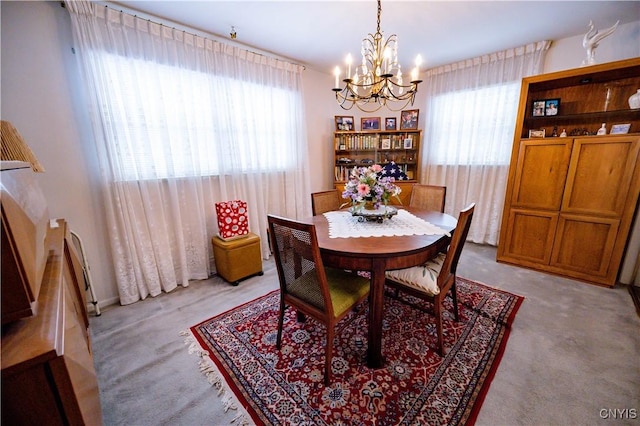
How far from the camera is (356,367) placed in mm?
1559

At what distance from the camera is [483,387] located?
4.65ft

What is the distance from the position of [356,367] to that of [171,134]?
257 cm

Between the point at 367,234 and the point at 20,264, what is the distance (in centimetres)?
156

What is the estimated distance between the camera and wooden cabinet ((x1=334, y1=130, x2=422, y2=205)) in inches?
153

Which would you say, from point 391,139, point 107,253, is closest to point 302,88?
point 391,139

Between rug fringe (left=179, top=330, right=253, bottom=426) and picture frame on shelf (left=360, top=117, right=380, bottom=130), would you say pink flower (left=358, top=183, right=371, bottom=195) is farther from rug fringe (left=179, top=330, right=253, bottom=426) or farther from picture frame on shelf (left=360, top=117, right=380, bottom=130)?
picture frame on shelf (left=360, top=117, right=380, bottom=130)

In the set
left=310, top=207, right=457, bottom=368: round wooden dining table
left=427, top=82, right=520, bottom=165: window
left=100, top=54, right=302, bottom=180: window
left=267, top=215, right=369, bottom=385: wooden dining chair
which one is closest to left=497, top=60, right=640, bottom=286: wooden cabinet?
→ left=427, top=82, right=520, bottom=165: window

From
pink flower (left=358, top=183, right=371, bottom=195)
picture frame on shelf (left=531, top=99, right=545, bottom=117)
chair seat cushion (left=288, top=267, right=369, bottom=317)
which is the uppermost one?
picture frame on shelf (left=531, top=99, right=545, bottom=117)

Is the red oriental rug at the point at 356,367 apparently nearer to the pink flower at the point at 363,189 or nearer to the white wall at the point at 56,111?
the pink flower at the point at 363,189

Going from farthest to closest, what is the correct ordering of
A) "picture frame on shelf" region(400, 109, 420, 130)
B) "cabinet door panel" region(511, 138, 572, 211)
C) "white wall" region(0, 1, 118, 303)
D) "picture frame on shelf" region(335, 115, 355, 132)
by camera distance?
"picture frame on shelf" region(335, 115, 355, 132) → "picture frame on shelf" region(400, 109, 420, 130) → "cabinet door panel" region(511, 138, 572, 211) → "white wall" region(0, 1, 118, 303)

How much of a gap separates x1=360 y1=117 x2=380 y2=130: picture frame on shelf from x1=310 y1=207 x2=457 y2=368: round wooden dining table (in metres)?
2.83

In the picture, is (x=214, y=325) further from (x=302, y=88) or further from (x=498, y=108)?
(x=498, y=108)

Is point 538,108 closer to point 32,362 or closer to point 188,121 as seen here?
point 188,121

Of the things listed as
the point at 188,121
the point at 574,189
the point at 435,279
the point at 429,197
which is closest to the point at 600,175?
the point at 574,189
